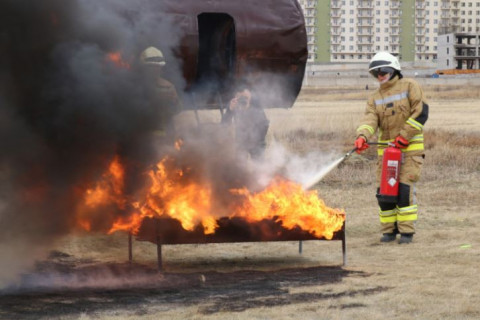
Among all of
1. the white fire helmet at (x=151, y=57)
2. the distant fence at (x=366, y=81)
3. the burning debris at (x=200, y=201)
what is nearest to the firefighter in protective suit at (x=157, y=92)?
the white fire helmet at (x=151, y=57)

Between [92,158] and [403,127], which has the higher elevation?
[403,127]

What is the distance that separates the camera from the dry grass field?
6.08 metres

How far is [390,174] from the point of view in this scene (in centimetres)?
928

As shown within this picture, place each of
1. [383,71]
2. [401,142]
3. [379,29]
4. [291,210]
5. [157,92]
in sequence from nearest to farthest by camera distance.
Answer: [291,210] < [157,92] < [401,142] < [383,71] < [379,29]

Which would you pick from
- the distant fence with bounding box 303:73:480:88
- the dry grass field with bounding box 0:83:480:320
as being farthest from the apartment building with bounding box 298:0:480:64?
the dry grass field with bounding box 0:83:480:320

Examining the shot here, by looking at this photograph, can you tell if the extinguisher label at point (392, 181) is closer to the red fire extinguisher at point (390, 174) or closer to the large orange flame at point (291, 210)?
the red fire extinguisher at point (390, 174)

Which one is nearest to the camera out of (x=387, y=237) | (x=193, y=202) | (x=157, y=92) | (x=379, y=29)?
(x=193, y=202)

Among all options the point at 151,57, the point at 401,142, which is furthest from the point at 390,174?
the point at 151,57

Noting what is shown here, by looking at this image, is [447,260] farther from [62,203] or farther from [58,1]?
[58,1]

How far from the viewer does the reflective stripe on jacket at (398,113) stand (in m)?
9.15

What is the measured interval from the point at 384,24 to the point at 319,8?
42.6 feet

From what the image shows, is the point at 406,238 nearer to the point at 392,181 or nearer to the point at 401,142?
the point at 392,181

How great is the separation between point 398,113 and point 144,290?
3.92m

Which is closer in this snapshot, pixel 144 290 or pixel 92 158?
pixel 144 290
